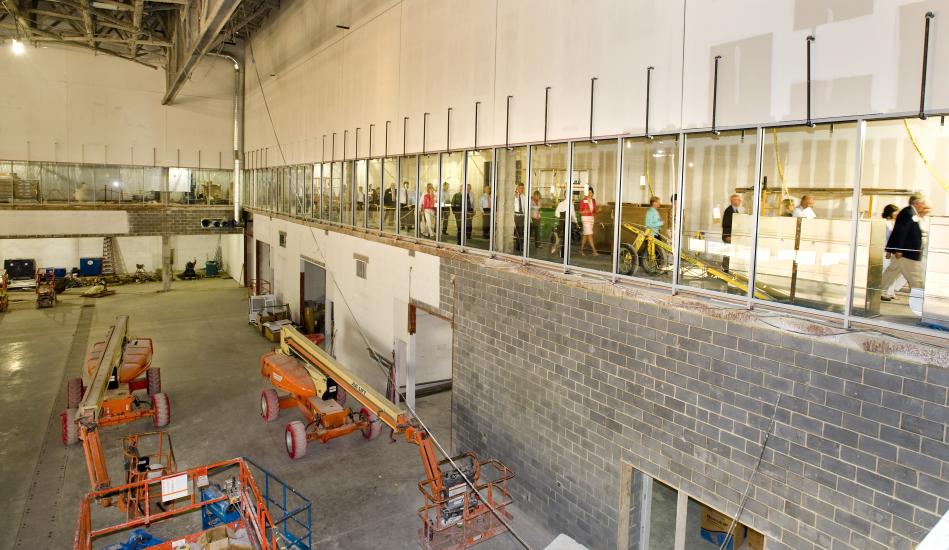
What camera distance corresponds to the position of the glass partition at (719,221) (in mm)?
7305

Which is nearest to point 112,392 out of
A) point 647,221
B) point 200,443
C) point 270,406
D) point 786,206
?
point 200,443

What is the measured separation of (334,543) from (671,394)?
5.76 metres

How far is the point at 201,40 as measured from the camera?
15000mm

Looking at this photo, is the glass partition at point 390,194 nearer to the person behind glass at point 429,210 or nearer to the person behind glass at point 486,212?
the person behind glass at point 429,210

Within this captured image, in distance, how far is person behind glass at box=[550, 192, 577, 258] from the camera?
30.6 feet

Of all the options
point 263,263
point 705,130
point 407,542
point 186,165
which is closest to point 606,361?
point 705,130

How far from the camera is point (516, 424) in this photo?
10.3 m

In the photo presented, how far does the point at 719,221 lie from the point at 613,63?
3.09 meters

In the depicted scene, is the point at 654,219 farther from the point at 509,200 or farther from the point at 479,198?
the point at 479,198

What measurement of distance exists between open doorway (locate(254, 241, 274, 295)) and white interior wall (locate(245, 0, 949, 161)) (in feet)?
39.4

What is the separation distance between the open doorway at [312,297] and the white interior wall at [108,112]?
13614 millimetres

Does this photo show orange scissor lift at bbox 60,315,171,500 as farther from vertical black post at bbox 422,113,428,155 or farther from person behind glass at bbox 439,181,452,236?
vertical black post at bbox 422,113,428,155

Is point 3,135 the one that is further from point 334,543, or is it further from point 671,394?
point 671,394

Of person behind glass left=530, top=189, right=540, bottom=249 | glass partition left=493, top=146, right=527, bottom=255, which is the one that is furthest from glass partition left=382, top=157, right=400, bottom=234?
person behind glass left=530, top=189, right=540, bottom=249
